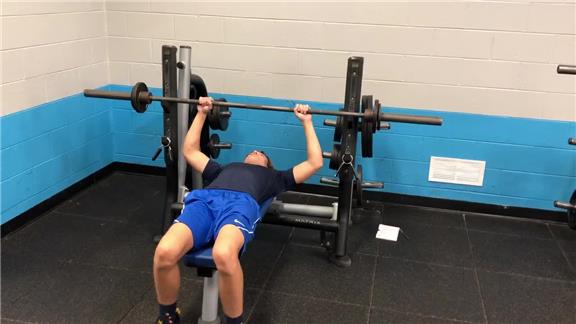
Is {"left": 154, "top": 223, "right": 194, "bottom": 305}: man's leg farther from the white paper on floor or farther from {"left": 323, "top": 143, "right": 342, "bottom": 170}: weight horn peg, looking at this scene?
the white paper on floor

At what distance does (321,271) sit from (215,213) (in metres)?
0.75

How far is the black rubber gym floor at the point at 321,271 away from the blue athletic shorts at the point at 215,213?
15.8 inches

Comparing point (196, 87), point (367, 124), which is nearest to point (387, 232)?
point (367, 124)

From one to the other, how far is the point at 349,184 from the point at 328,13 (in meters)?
1.16

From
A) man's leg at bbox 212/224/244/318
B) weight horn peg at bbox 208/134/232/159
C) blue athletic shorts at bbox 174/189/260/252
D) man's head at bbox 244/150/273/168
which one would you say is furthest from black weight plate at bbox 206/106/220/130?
man's leg at bbox 212/224/244/318

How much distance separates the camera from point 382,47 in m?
3.16

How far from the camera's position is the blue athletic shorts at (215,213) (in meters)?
2.09

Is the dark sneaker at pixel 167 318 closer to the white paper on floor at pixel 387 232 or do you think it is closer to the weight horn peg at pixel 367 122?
the weight horn peg at pixel 367 122

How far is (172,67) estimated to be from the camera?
2703 millimetres

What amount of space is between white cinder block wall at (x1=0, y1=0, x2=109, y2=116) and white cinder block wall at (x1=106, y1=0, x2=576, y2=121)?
0.18m

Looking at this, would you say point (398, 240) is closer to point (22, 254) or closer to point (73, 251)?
point (73, 251)

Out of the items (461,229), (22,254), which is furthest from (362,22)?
(22,254)

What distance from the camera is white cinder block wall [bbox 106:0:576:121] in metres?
2.98

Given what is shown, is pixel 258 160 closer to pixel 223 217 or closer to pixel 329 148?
pixel 223 217
